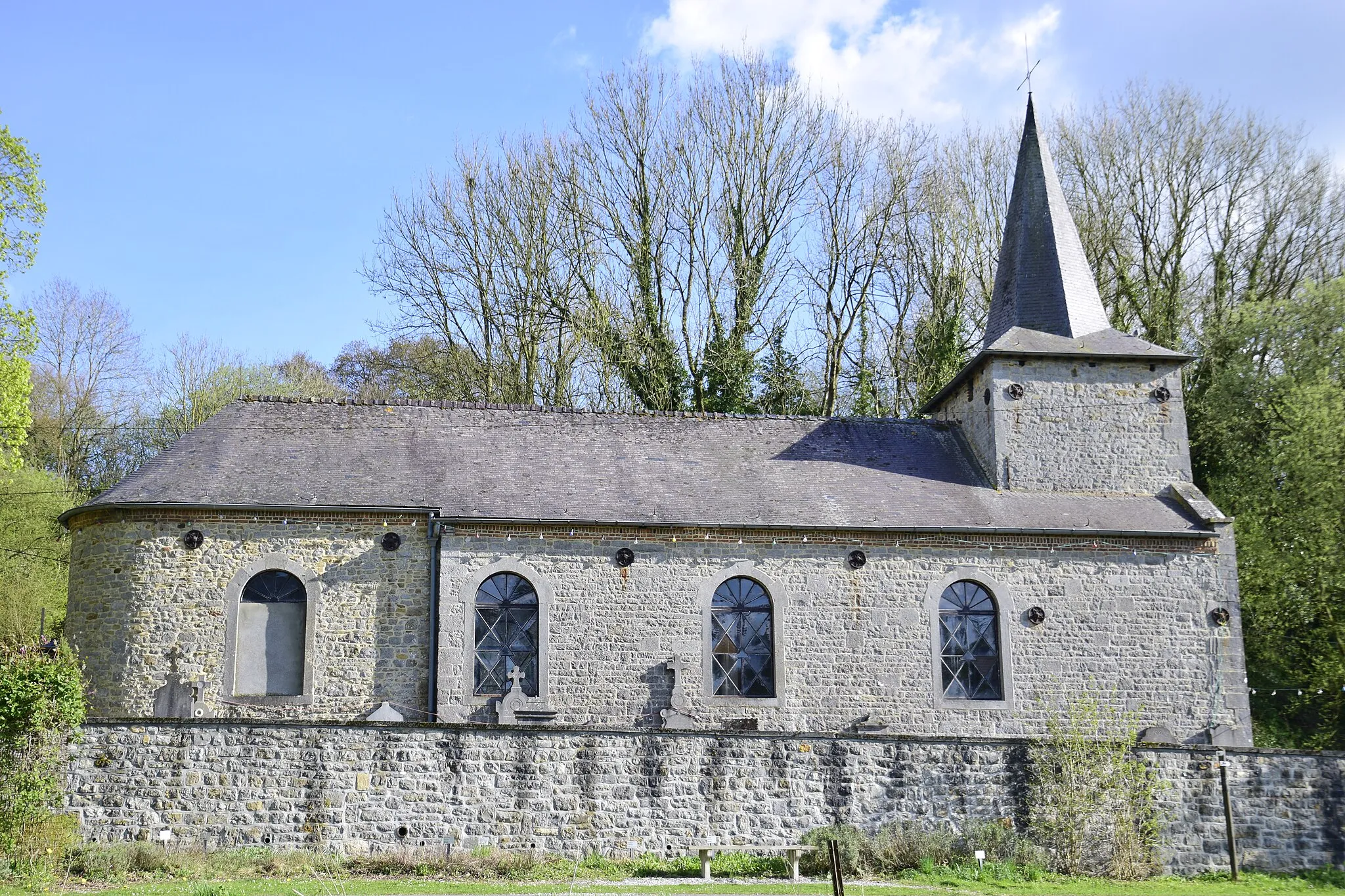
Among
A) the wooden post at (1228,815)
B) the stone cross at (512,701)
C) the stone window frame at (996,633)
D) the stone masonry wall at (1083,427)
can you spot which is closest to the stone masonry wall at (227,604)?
the stone cross at (512,701)

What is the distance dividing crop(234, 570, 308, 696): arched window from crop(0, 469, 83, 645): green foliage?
8.94 meters

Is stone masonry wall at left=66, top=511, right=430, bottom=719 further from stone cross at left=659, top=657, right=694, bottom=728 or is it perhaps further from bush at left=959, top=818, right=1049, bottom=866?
bush at left=959, top=818, right=1049, bottom=866

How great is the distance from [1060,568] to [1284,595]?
669 cm

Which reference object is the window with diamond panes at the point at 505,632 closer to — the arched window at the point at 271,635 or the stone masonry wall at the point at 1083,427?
the arched window at the point at 271,635

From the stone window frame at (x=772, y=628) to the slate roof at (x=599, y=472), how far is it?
743 millimetres

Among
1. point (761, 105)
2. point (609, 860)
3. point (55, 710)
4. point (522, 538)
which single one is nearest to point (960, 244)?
point (761, 105)

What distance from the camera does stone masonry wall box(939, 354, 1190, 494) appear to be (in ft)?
64.5

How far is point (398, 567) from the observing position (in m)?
17.1

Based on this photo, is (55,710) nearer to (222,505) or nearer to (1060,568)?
(222,505)

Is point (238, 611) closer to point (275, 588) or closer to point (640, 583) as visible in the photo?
point (275, 588)

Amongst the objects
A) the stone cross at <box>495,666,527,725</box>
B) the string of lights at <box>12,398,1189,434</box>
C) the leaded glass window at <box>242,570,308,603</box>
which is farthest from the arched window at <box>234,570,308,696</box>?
the string of lights at <box>12,398,1189,434</box>

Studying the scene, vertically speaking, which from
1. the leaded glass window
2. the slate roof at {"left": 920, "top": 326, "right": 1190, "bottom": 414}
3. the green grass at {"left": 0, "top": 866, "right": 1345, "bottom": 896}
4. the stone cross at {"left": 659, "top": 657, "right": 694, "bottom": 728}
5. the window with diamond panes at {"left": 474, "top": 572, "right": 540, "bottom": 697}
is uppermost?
the slate roof at {"left": 920, "top": 326, "right": 1190, "bottom": 414}

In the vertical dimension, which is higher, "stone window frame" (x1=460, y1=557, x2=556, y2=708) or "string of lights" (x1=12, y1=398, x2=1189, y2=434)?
"string of lights" (x1=12, y1=398, x2=1189, y2=434)

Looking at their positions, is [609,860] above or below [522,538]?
below
